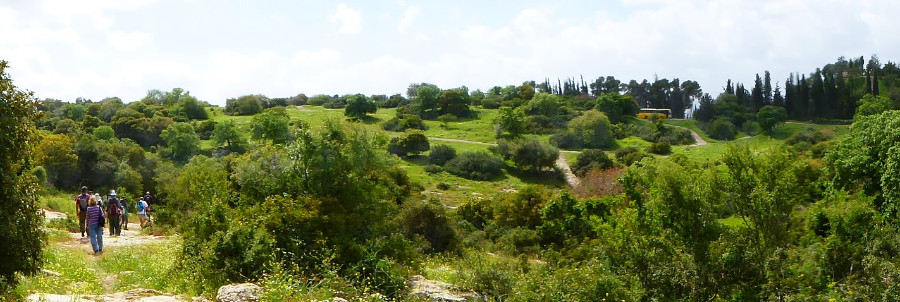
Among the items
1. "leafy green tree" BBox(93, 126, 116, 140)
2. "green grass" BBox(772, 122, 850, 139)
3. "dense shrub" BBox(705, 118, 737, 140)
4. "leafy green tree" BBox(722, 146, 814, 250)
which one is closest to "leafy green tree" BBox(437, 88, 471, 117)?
"dense shrub" BBox(705, 118, 737, 140)

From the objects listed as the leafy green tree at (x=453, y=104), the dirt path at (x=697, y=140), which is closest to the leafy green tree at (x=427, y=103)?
the leafy green tree at (x=453, y=104)

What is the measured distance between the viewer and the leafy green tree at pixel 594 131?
73.0 m

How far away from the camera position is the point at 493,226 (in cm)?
3059

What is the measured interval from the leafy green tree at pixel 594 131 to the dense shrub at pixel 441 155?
17.1 m

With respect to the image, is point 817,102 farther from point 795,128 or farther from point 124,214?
point 124,214

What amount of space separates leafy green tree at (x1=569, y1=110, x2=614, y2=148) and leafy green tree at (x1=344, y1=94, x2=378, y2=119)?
25.9 m

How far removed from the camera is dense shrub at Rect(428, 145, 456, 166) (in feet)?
203

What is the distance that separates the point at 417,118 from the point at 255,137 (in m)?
23.2

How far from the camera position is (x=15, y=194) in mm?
7602

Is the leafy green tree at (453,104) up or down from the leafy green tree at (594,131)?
up

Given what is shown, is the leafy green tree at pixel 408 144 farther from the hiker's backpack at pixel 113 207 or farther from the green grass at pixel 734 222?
the hiker's backpack at pixel 113 207

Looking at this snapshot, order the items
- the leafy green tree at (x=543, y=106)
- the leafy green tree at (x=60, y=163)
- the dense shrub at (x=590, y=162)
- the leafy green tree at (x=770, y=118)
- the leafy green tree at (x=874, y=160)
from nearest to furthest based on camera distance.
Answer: the leafy green tree at (x=874, y=160), the leafy green tree at (x=60, y=163), the dense shrub at (x=590, y=162), the leafy green tree at (x=770, y=118), the leafy green tree at (x=543, y=106)

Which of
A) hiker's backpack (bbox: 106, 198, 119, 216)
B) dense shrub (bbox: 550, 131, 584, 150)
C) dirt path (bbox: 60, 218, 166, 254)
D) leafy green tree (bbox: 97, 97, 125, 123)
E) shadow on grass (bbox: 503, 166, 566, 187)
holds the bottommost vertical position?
shadow on grass (bbox: 503, 166, 566, 187)

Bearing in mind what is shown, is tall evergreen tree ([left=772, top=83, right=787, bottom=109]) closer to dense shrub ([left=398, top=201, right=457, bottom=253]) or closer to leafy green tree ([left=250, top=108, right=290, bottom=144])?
leafy green tree ([left=250, top=108, right=290, bottom=144])
